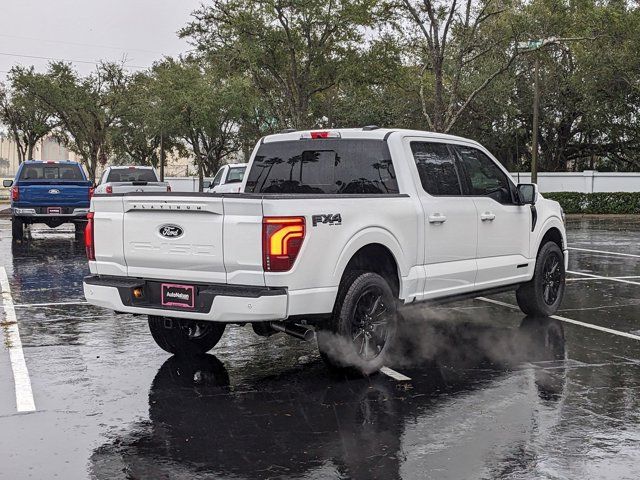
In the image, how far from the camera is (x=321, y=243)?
6477 millimetres

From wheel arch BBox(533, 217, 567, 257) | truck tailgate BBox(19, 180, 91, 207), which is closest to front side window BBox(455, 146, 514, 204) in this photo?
wheel arch BBox(533, 217, 567, 257)

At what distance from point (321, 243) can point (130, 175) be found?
1962 centimetres

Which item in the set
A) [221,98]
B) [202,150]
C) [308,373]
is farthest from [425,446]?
[202,150]

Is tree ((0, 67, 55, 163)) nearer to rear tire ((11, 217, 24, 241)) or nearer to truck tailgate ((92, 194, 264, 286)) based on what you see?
rear tire ((11, 217, 24, 241))

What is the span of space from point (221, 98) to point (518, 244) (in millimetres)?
38951

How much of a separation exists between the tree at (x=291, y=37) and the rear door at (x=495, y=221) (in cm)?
2032

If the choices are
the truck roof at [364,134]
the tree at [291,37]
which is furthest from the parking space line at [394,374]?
the tree at [291,37]

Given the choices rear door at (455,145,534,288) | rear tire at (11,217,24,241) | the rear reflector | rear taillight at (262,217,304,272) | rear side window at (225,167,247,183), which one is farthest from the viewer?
rear side window at (225,167,247,183)

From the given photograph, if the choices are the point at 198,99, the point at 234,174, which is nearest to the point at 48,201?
the point at 234,174

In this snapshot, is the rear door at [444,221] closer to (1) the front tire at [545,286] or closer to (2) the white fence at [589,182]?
(1) the front tire at [545,286]

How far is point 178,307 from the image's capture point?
6.61 metres

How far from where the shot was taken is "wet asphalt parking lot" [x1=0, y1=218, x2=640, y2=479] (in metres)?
4.98

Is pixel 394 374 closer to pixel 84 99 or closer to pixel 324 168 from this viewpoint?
pixel 324 168

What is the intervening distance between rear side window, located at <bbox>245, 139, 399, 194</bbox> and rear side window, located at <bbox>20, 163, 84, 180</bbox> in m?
14.1
